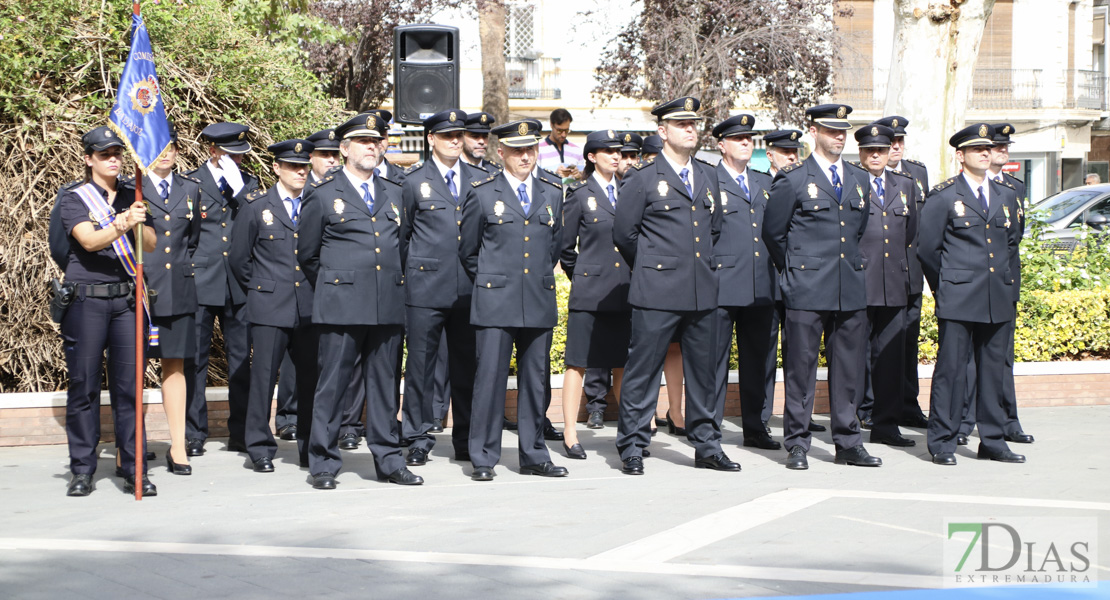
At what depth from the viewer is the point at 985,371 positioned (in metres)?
8.52

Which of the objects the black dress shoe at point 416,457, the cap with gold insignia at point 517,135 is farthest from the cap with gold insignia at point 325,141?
the black dress shoe at point 416,457

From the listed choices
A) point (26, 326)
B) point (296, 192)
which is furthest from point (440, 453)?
point (26, 326)

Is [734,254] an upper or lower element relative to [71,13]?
lower

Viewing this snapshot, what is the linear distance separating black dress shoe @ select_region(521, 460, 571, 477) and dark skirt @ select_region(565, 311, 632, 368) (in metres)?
1.19

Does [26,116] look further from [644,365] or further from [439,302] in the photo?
[644,365]

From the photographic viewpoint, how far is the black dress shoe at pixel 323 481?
772 cm

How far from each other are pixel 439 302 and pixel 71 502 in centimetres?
240

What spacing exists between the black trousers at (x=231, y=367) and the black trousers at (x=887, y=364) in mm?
4137

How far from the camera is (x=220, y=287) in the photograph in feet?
29.5

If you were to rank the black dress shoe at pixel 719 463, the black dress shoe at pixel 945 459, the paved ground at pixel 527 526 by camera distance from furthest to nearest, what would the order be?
the black dress shoe at pixel 945 459 < the black dress shoe at pixel 719 463 < the paved ground at pixel 527 526

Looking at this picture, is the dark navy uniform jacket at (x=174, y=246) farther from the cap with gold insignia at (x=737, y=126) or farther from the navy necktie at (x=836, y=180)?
the navy necktie at (x=836, y=180)

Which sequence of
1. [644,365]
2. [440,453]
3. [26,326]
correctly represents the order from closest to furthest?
[644,365] < [440,453] < [26,326]

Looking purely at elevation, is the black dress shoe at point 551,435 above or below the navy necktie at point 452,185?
below

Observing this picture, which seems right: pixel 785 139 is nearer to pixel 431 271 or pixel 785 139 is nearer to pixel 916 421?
pixel 916 421
